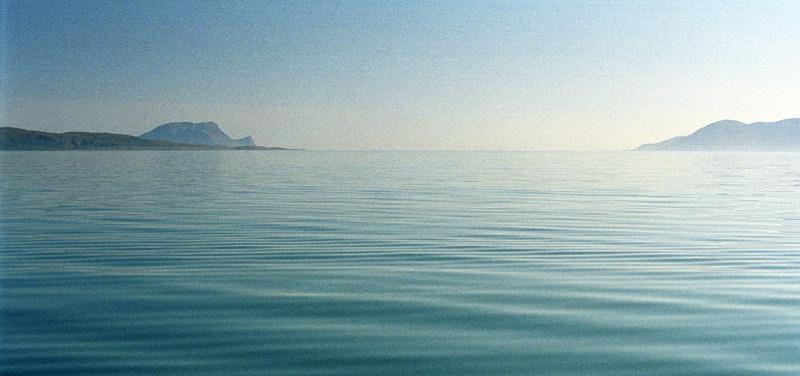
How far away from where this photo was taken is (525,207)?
27.9m

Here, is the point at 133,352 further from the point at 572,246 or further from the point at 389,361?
the point at 572,246

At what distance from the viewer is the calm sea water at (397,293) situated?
835 centimetres

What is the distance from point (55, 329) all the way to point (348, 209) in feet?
57.1

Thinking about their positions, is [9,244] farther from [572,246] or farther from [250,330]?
[572,246]

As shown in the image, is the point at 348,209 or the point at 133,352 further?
the point at 348,209

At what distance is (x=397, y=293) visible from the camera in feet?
38.8

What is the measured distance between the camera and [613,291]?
12.0 meters

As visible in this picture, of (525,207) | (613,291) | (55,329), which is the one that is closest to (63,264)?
(55,329)

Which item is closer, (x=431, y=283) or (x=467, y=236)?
(x=431, y=283)

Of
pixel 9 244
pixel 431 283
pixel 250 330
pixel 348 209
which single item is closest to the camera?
pixel 250 330

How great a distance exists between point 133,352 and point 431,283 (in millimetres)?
5535

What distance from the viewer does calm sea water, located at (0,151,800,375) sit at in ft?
27.4

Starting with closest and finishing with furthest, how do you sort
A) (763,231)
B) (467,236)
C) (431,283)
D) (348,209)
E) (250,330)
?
1. (250,330)
2. (431,283)
3. (467,236)
4. (763,231)
5. (348,209)

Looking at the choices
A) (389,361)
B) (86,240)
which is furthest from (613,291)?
(86,240)
